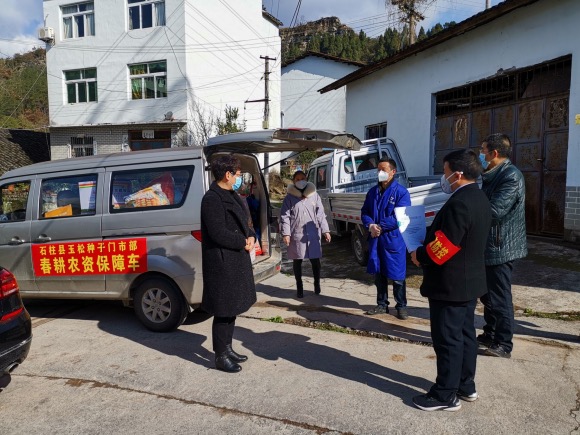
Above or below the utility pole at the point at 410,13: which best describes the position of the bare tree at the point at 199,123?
below

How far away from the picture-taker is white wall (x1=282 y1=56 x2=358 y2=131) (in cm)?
2973

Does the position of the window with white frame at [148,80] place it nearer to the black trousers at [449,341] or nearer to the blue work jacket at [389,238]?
the blue work jacket at [389,238]

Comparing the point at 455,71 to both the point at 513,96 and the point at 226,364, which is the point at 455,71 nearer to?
the point at 513,96

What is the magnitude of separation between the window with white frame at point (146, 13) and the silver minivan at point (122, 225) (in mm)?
18716

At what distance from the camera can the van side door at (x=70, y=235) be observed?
4.95 meters

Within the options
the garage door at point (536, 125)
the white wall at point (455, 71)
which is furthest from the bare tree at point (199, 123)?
the garage door at point (536, 125)

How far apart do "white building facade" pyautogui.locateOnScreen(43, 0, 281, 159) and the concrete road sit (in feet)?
59.3

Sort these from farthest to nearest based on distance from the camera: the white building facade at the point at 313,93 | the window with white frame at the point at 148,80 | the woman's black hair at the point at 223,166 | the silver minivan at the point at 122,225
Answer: the white building facade at the point at 313,93 < the window with white frame at the point at 148,80 < the silver minivan at the point at 122,225 < the woman's black hair at the point at 223,166

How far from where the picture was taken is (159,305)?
191 inches

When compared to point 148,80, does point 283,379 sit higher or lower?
lower

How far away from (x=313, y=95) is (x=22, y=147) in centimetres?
1872

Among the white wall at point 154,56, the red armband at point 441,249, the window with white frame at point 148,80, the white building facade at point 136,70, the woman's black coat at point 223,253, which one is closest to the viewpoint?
the red armband at point 441,249

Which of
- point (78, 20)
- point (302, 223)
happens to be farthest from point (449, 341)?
point (78, 20)

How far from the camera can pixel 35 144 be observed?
93.5 ft
